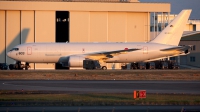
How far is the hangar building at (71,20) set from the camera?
73062 mm

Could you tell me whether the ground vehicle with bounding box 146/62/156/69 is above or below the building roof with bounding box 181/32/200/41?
below

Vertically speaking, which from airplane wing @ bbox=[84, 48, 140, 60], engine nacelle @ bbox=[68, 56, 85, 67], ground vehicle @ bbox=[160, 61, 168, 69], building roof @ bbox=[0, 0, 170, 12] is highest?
building roof @ bbox=[0, 0, 170, 12]

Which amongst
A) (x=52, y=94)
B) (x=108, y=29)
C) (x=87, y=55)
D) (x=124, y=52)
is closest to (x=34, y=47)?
(x=87, y=55)

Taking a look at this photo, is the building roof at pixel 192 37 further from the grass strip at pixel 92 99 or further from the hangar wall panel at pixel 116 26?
the grass strip at pixel 92 99

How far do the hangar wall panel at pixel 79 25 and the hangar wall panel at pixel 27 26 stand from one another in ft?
18.9

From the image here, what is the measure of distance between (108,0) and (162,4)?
8.37m

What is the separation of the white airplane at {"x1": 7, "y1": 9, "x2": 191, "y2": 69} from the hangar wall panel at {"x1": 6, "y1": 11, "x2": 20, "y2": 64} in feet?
38.1

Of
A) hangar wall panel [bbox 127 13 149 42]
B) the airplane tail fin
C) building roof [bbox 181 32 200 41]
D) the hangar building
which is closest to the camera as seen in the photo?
the airplane tail fin

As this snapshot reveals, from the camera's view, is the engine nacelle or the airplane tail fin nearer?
the engine nacelle

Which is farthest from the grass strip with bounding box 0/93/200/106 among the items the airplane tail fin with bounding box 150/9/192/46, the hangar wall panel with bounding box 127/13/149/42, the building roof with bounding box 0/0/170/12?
the hangar wall panel with bounding box 127/13/149/42

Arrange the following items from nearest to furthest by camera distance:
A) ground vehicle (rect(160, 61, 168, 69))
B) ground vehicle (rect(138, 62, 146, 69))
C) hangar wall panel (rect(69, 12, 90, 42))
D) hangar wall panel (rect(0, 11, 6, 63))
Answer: ground vehicle (rect(138, 62, 146, 69)), ground vehicle (rect(160, 61, 168, 69)), hangar wall panel (rect(0, 11, 6, 63)), hangar wall panel (rect(69, 12, 90, 42))

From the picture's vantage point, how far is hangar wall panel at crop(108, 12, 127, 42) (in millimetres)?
75312

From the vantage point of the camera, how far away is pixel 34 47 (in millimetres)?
61375

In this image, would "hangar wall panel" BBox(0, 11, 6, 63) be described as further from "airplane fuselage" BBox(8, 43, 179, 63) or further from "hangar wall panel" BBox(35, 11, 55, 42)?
"airplane fuselage" BBox(8, 43, 179, 63)
